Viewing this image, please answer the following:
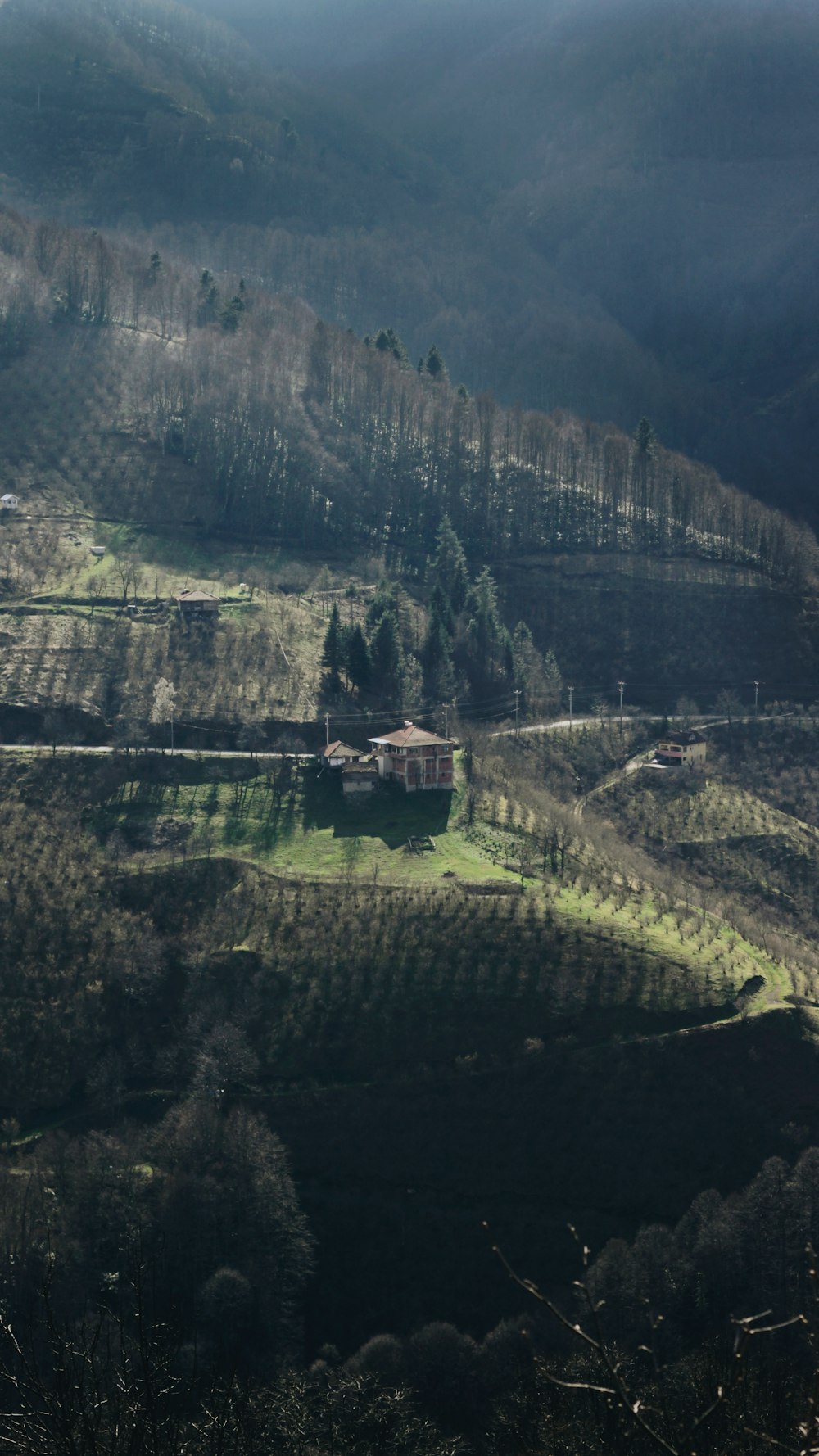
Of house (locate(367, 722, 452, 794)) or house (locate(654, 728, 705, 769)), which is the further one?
house (locate(654, 728, 705, 769))

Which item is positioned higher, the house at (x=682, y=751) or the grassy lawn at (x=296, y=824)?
the house at (x=682, y=751)

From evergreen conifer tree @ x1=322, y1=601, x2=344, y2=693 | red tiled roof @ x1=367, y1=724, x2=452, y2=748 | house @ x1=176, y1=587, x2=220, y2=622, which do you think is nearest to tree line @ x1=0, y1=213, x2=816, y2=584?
house @ x1=176, y1=587, x2=220, y2=622

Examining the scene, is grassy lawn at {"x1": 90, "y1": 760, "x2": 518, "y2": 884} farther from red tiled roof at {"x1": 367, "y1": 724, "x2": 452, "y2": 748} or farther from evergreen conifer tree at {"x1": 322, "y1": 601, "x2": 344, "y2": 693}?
evergreen conifer tree at {"x1": 322, "y1": 601, "x2": 344, "y2": 693}

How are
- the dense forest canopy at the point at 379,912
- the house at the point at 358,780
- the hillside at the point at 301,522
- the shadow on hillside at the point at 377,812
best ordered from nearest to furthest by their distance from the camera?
the dense forest canopy at the point at 379,912 < the shadow on hillside at the point at 377,812 < the house at the point at 358,780 < the hillside at the point at 301,522

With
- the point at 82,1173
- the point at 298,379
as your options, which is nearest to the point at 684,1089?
the point at 82,1173

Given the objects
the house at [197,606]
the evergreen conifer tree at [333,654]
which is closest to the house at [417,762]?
the evergreen conifer tree at [333,654]

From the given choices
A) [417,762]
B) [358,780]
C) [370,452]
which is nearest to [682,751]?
[417,762]

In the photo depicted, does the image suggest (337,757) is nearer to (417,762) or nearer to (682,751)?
(417,762)

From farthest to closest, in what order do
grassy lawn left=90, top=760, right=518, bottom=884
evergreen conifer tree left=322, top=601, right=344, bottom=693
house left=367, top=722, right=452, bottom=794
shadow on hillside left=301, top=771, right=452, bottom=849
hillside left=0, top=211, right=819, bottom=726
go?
hillside left=0, top=211, right=819, bottom=726, evergreen conifer tree left=322, top=601, right=344, bottom=693, house left=367, top=722, right=452, bottom=794, shadow on hillside left=301, top=771, right=452, bottom=849, grassy lawn left=90, top=760, right=518, bottom=884

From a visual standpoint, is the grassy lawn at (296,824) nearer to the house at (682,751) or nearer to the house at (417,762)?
the house at (417,762)
